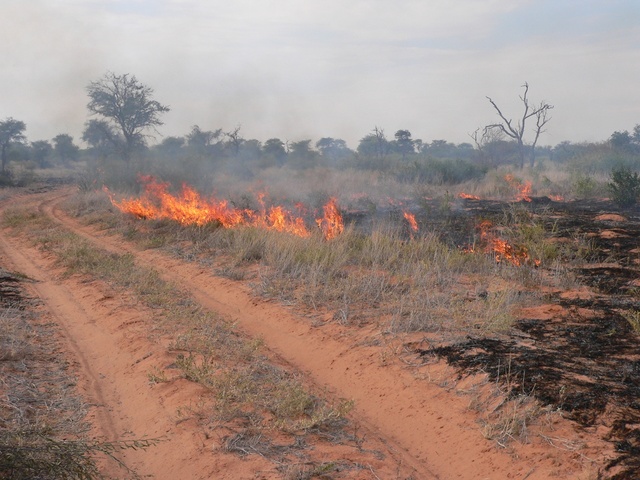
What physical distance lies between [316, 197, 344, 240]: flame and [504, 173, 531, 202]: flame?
24.7 ft

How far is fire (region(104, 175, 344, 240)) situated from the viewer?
38.4 ft

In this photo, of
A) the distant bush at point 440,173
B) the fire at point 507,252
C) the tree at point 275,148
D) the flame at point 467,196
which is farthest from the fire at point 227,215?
the tree at point 275,148

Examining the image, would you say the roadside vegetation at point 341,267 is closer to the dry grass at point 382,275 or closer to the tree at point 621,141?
the dry grass at point 382,275

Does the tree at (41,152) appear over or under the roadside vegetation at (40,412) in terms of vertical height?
over

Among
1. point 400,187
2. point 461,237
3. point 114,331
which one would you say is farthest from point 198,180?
point 114,331

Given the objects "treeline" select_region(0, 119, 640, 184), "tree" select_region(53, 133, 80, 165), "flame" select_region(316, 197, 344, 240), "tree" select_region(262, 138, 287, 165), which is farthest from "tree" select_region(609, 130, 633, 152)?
"tree" select_region(53, 133, 80, 165)

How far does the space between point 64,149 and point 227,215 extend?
55722mm

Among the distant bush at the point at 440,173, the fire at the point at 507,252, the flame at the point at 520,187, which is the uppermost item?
the distant bush at the point at 440,173

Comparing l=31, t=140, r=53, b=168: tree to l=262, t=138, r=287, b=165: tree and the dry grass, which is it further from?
the dry grass

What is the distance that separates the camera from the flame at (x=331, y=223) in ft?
35.0

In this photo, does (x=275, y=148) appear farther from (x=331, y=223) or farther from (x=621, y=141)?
(x=331, y=223)

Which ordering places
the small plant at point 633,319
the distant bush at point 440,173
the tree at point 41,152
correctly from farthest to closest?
the tree at point 41,152 < the distant bush at point 440,173 < the small plant at point 633,319

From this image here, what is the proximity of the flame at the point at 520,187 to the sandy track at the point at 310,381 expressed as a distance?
1389cm

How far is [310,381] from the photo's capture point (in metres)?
5.39
